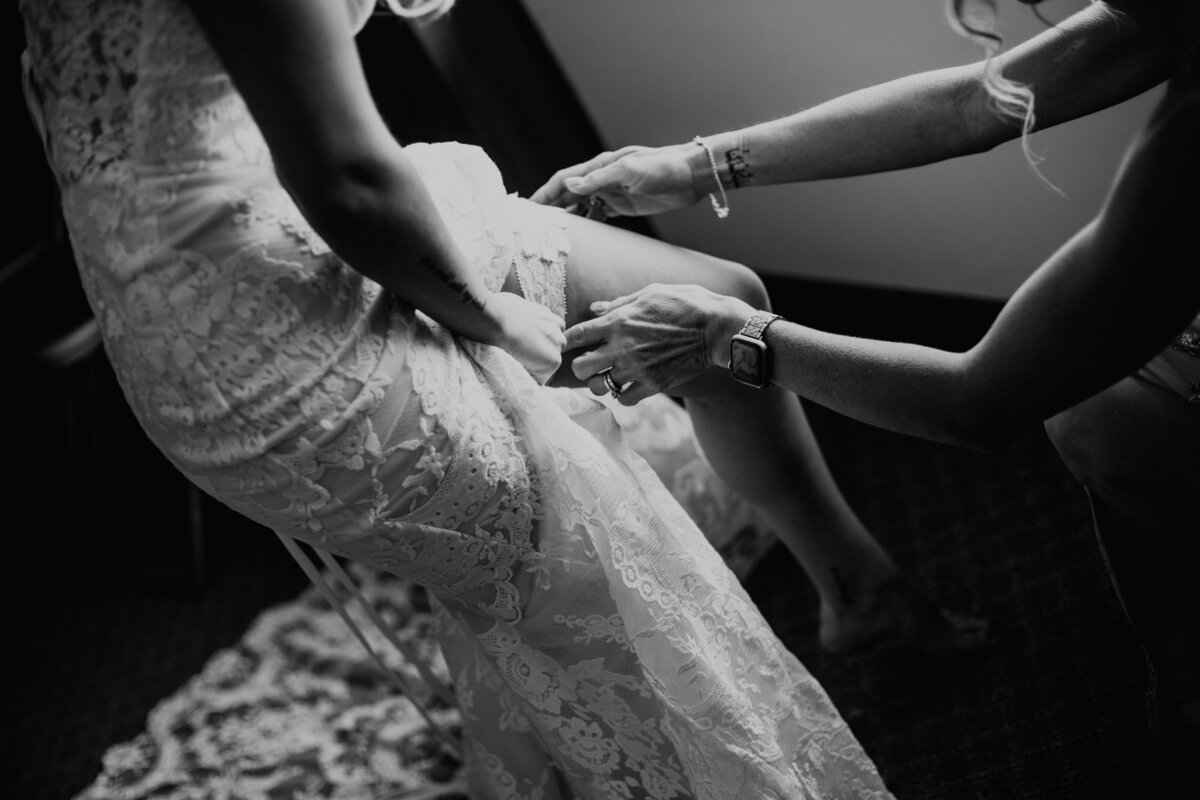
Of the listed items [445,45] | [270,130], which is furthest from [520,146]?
[270,130]

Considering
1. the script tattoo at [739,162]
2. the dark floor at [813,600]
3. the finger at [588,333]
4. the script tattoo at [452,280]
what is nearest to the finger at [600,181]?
the script tattoo at [739,162]

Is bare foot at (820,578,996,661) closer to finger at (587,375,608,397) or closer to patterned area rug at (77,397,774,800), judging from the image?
patterned area rug at (77,397,774,800)

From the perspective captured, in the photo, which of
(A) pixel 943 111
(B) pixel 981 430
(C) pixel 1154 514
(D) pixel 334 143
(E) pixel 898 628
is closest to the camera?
(D) pixel 334 143

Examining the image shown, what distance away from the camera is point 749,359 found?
1037 mm

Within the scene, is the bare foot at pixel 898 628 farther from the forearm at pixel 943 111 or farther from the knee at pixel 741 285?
the forearm at pixel 943 111

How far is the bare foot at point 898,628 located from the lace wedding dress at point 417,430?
219 mm

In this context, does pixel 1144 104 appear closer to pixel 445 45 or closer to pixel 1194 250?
pixel 1194 250

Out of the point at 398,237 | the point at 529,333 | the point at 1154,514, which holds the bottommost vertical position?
the point at 1154,514

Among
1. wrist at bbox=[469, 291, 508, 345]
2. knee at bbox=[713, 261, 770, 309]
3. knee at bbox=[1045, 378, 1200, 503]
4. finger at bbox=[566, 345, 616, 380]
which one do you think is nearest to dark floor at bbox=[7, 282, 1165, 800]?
knee at bbox=[1045, 378, 1200, 503]

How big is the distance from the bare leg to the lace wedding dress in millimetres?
76

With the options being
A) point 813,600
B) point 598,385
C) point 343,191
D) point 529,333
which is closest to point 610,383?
point 598,385

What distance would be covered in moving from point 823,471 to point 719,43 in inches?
32.6

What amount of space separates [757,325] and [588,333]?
0.56ft

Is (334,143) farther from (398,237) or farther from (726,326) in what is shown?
(726,326)
